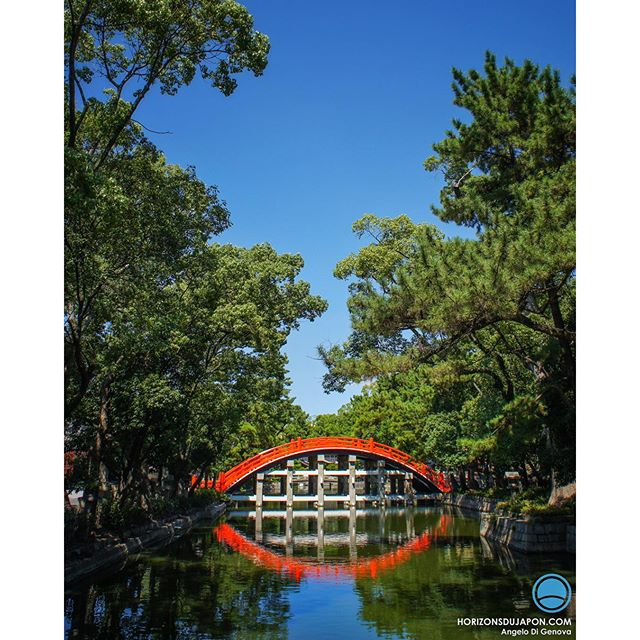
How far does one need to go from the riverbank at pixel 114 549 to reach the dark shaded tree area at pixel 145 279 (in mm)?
788

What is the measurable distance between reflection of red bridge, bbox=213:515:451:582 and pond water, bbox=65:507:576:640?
0.03 m

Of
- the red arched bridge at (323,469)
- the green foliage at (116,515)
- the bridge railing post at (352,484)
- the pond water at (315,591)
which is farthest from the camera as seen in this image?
the bridge railing post at (352,484)

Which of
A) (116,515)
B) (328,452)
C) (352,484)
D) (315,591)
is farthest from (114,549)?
(352,484)

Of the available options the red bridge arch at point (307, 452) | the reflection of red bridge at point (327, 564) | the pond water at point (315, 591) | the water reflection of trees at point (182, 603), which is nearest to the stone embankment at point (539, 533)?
the pond water at point (315, 591)

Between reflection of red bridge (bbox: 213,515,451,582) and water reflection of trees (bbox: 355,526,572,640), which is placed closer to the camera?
water reflection of trees (bbox: 355,526,572,640)

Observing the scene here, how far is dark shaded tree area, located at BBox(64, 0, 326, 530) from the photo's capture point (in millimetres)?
10164

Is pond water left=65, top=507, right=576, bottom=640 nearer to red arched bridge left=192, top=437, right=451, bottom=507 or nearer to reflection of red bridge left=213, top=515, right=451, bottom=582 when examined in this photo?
reflection of red bridge left=213, top=515, right=451, bottom=582

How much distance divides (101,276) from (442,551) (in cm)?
1204

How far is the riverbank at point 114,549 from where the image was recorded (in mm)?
13080

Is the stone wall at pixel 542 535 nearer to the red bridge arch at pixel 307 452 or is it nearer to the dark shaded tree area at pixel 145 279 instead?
the dark shaded tree area at pixel 145 279

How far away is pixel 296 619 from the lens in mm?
10156

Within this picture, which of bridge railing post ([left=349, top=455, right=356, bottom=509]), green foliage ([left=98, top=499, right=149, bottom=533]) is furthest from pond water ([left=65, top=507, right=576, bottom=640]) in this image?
bridge railing post ([left=349, top=455, right=356, bottom=509])
